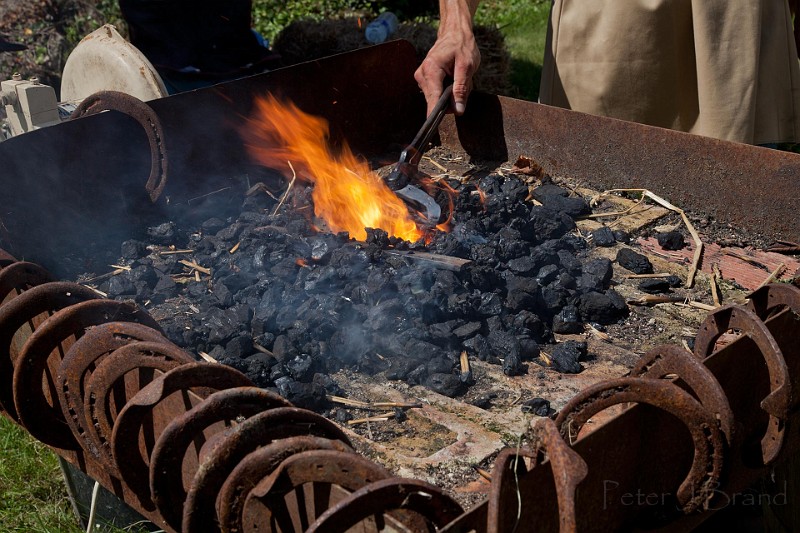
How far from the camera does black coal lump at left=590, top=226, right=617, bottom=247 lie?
12.9 ft

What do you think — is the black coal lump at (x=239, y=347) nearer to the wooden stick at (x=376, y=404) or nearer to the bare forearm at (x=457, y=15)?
the wooden stick at (x=376, y=404)

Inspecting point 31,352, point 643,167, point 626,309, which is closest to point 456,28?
point 643,167

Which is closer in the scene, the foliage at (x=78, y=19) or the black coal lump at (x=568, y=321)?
the black coal lump at (x=568, y=321)

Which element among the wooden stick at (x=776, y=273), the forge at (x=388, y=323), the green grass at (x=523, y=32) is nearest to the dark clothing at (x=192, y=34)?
the forge at (x=388, y=323)

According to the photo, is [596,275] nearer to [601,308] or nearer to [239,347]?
[601,308]

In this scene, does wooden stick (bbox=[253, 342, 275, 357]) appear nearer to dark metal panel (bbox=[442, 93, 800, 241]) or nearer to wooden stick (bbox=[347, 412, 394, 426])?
wooden stick (bbox=[347, 412, 394, 426])

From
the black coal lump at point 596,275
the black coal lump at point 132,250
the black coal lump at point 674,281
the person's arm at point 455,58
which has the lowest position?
the black coal lump at point 674,281

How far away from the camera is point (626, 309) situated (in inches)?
132

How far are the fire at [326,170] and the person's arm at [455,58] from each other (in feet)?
1.92

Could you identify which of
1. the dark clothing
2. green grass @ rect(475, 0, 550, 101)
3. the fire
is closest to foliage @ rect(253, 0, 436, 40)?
green grass @ rect(475, 0, 550, 101)

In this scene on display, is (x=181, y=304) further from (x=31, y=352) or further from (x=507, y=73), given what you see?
(x=507, y=73)

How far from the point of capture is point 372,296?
131 inches

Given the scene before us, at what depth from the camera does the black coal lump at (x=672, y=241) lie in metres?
3.83

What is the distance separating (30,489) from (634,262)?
111 inches
